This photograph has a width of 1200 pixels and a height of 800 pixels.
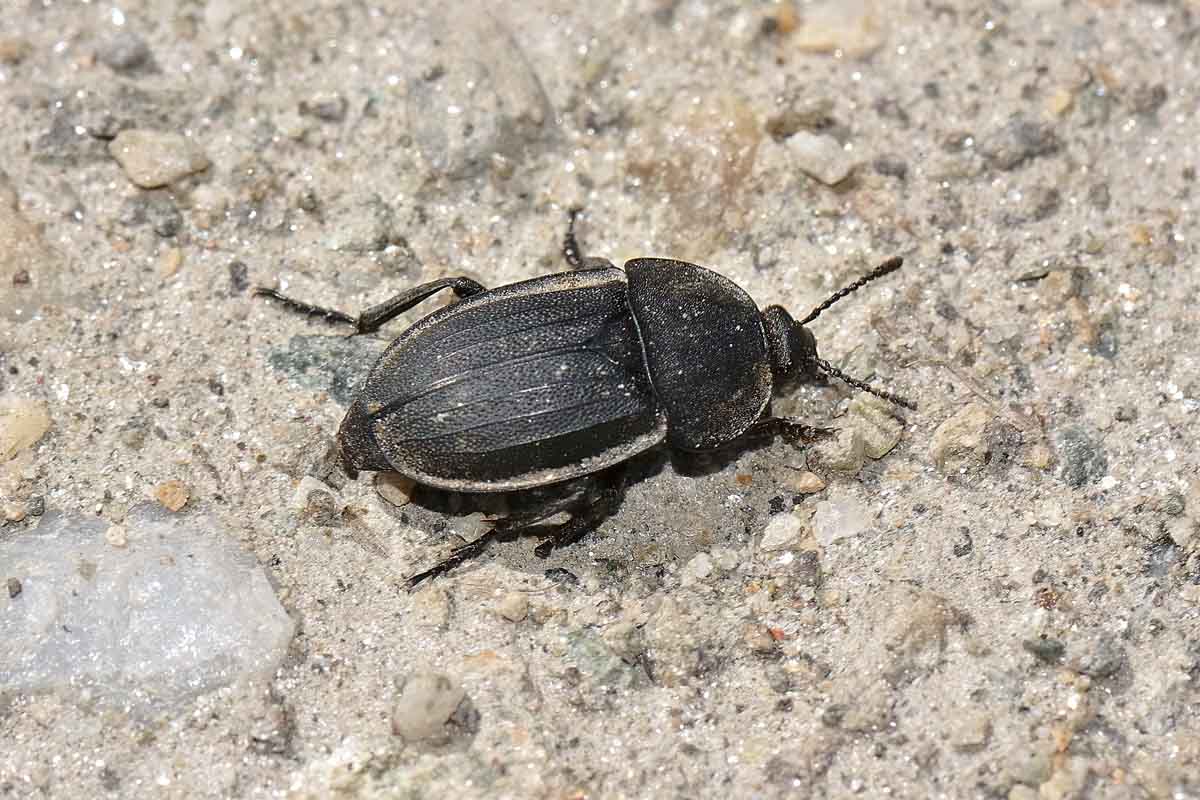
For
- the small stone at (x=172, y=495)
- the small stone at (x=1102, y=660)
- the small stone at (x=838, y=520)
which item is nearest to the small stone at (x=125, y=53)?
the small stone at (x=172, y=495)

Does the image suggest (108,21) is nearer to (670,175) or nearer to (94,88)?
(94,88)

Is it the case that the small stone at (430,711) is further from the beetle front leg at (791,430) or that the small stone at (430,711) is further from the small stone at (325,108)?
the small stone at (325,108)

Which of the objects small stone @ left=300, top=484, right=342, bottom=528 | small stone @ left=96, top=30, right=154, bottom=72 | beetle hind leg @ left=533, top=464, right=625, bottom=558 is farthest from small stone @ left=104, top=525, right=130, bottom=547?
small stone @ left=96, top=30, right=154, bottom=72

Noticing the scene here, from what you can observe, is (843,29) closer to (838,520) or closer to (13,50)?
(838,520)

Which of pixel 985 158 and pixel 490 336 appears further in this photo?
pixel 985 158

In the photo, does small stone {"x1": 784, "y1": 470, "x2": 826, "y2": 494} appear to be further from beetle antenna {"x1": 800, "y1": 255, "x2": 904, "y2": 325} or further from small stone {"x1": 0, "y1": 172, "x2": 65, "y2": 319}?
small stone {"x1": 0, "y1": 172, "x2": 65, "y2": 319}

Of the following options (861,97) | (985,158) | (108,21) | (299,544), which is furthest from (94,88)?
(985,158)
